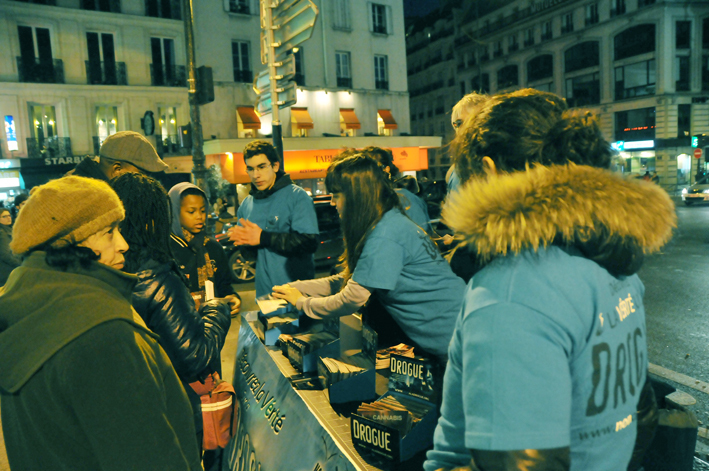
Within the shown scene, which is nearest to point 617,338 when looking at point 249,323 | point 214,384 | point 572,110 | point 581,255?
point 581,255

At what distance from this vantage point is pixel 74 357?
1251 millimetres

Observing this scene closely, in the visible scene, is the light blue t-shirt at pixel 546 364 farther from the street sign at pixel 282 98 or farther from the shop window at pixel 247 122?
the shop window at pixel 247 122

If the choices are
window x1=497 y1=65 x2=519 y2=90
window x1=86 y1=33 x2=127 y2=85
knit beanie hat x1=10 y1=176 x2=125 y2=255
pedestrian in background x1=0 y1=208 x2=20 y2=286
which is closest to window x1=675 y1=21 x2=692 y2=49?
window x1=497 y1=65 x2=519 y2=90

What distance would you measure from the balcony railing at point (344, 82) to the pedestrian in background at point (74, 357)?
80.2 feet

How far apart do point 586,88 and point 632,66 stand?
4.05 meters

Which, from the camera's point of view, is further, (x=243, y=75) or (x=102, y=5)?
(x=243, y=75)

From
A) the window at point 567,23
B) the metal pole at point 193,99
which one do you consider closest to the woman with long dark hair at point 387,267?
the metal pole at point 193,99

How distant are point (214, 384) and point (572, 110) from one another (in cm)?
206

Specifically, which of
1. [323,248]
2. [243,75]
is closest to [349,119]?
[243,75]

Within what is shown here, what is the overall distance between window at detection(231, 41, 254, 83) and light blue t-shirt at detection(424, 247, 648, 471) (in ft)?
76.4

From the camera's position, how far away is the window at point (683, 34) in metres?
32.9

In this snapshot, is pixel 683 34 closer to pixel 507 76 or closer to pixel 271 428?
pixel 507 76

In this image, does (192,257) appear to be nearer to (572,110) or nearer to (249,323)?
(249,323)

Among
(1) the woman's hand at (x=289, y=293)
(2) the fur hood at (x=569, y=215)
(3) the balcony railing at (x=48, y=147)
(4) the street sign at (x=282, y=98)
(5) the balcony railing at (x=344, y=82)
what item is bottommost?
(1) the woman's hand at (x=289, y=293)
